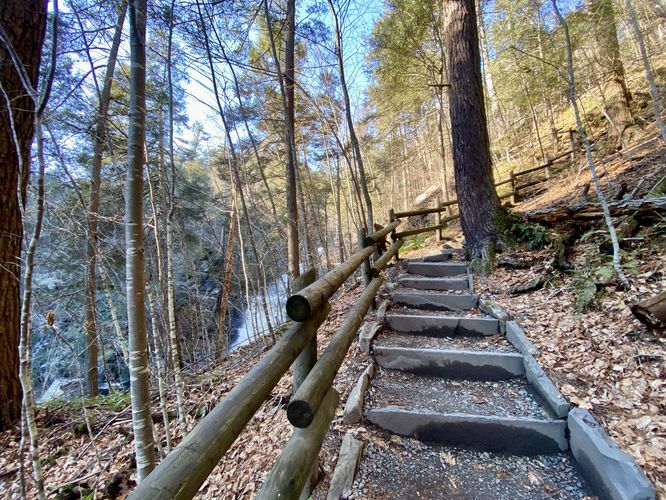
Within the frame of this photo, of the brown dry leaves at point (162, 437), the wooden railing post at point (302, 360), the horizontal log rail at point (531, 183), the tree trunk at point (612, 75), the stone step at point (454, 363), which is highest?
the tree trunk at point (612, 75)

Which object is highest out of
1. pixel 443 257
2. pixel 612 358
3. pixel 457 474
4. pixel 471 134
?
pixel 471 134

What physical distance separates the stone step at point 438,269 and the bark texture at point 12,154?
4.84 meters

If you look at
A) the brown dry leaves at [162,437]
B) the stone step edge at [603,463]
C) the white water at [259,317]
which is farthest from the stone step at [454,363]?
the white water at [259,317]

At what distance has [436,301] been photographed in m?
3.79

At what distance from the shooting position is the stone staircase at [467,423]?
1.62 meters

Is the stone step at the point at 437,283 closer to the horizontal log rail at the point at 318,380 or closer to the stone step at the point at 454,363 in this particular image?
the stone step at the point at 454,363

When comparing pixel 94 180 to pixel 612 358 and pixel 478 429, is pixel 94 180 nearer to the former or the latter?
pixel 478 429

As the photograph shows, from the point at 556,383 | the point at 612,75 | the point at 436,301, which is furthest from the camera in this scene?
the point at 612,75

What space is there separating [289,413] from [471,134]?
470 centimetres

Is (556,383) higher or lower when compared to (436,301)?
lower

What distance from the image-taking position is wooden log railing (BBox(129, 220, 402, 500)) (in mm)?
829

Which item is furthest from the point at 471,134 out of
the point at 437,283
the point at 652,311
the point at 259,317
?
the point at 259,317

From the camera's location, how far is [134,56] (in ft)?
4.58

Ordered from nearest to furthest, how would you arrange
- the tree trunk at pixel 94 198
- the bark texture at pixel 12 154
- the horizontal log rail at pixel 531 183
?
the tree trunk at pixel 94 198
the bark texture at pixel 12 154
the horizontal log rail at pixel 531 183
